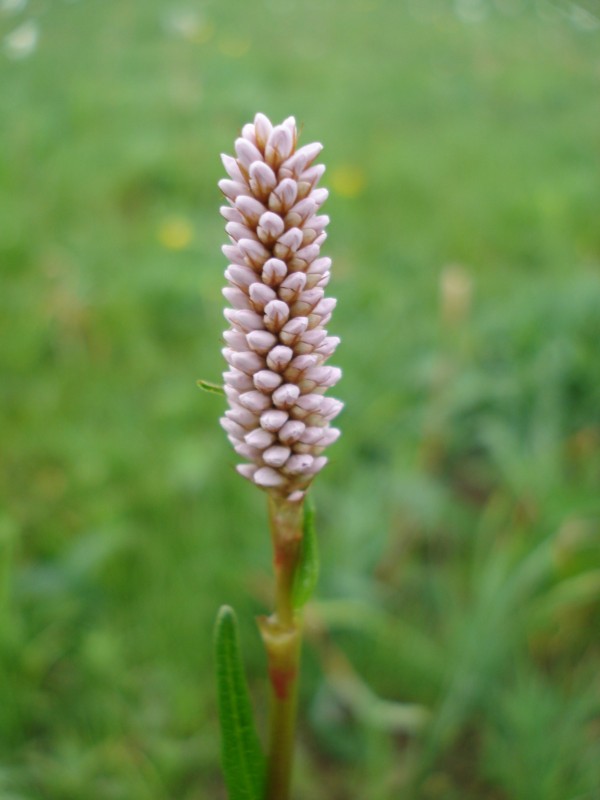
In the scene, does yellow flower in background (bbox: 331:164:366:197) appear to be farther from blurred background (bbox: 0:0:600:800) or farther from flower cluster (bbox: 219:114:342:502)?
flower cluster (bbox: 219:114:342:502)

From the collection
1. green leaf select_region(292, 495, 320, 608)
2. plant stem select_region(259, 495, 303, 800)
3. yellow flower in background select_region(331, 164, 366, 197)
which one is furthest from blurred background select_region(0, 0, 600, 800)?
green leaf select_region(292, 495, 320, 608)

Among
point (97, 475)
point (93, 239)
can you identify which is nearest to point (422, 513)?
point (97, 475)

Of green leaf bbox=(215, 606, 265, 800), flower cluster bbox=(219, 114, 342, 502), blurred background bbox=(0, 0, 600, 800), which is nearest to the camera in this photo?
flower cluster bbox=(219, 114, 342, 502)

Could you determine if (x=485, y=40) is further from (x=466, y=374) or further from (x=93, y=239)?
(x=466, y=374)

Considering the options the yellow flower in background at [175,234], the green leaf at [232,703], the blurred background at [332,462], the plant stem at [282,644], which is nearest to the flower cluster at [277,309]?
the plant stem at [282,644]

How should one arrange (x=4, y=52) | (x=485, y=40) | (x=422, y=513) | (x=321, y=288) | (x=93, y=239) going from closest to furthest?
(x=321, y=288)
(x=422, y=513)
(x=93, y=239)
(x=4, y=52)
(x=485, y=40)

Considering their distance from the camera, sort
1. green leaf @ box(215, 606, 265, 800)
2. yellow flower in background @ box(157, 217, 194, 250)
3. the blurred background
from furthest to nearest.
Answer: yellow flower in background @ box(157, 217, 194, 250)
the blurred background
green leaf @ box(215, 606, 265, 800)

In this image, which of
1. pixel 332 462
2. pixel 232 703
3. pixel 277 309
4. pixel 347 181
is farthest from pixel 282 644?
pixel 347 181
